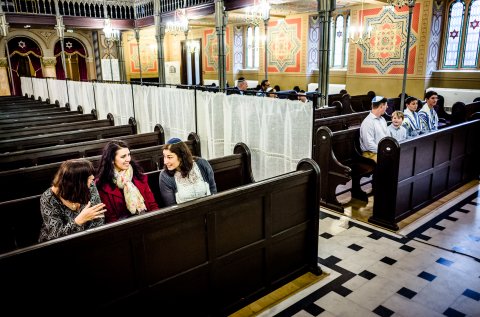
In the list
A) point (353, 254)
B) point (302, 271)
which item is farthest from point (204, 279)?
point (353, 254)

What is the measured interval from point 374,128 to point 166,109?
12.7 ft

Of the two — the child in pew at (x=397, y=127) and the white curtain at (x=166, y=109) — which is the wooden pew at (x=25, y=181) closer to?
the white curtain at (x=166, y=109)

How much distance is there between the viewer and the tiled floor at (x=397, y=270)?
3.35 metres

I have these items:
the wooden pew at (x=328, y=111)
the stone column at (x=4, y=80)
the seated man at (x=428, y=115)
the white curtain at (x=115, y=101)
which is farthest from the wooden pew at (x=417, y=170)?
the stone column at (x=4, y=80)

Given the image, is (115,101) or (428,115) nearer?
(428,115)

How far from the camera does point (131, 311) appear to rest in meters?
2.66

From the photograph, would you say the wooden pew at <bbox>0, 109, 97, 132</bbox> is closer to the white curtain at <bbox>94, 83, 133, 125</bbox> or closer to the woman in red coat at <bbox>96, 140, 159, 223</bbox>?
the white curtain at <bbox>94, 83, 133, 125</bbox>

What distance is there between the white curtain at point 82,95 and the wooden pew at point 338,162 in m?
7.30

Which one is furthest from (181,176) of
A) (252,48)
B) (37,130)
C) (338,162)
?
(252,48)

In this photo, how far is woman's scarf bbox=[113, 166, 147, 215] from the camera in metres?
3.42

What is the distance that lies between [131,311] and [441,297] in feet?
9.28

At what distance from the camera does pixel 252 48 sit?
58.7ft

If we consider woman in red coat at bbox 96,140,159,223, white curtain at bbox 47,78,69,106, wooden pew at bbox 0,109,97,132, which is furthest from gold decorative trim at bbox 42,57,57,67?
woman in red coat at bbox 96,140,159,223

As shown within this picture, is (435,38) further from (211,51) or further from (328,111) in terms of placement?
(211,51)
